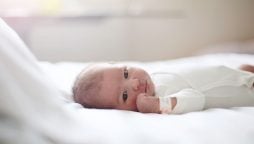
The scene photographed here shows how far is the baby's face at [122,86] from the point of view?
101cm

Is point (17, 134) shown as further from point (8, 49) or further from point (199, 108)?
point (199, 108)

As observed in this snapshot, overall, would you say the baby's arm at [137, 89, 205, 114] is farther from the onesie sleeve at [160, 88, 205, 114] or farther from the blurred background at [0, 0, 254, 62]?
the blurred background at [0, 0, 254, 62]

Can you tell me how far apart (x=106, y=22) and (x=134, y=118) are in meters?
1.50

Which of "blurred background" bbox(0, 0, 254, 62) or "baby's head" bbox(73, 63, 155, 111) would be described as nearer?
"baby's head" bbox(73, 63, 155, 111)

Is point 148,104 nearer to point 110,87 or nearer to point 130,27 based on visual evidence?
point 110,87

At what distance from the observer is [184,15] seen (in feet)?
7.73

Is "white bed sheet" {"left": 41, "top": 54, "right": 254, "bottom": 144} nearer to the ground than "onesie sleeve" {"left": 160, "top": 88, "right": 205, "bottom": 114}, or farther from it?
nearer to the ground

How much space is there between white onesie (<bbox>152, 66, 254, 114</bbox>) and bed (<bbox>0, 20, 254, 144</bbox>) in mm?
123

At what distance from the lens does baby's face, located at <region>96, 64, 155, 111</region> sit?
1.01 metres

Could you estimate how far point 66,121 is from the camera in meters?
0.61

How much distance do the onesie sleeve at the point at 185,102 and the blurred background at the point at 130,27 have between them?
1.18 m

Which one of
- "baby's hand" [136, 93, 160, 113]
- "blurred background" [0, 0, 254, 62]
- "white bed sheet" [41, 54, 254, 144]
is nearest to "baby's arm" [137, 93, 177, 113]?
"baby's hand" [136, 93, 160, 113]

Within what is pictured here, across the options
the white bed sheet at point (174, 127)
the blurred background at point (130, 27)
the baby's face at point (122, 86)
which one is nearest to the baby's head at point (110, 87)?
the baby's face at point (122, 86)

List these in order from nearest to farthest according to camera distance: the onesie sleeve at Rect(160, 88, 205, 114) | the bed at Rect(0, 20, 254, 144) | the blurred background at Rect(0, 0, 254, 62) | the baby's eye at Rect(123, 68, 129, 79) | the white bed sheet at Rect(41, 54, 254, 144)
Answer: the bed at Rect(0, 20, 254, 144) → the white bed sheet at Rect(41, 54, 254, 144) → the onesie sleeve at Rect(160, 88, 205, 114) → the baby's eye at Rect(123, 68, 129, 79) → the blurred background at Rect(0, 0, 254, 62)
